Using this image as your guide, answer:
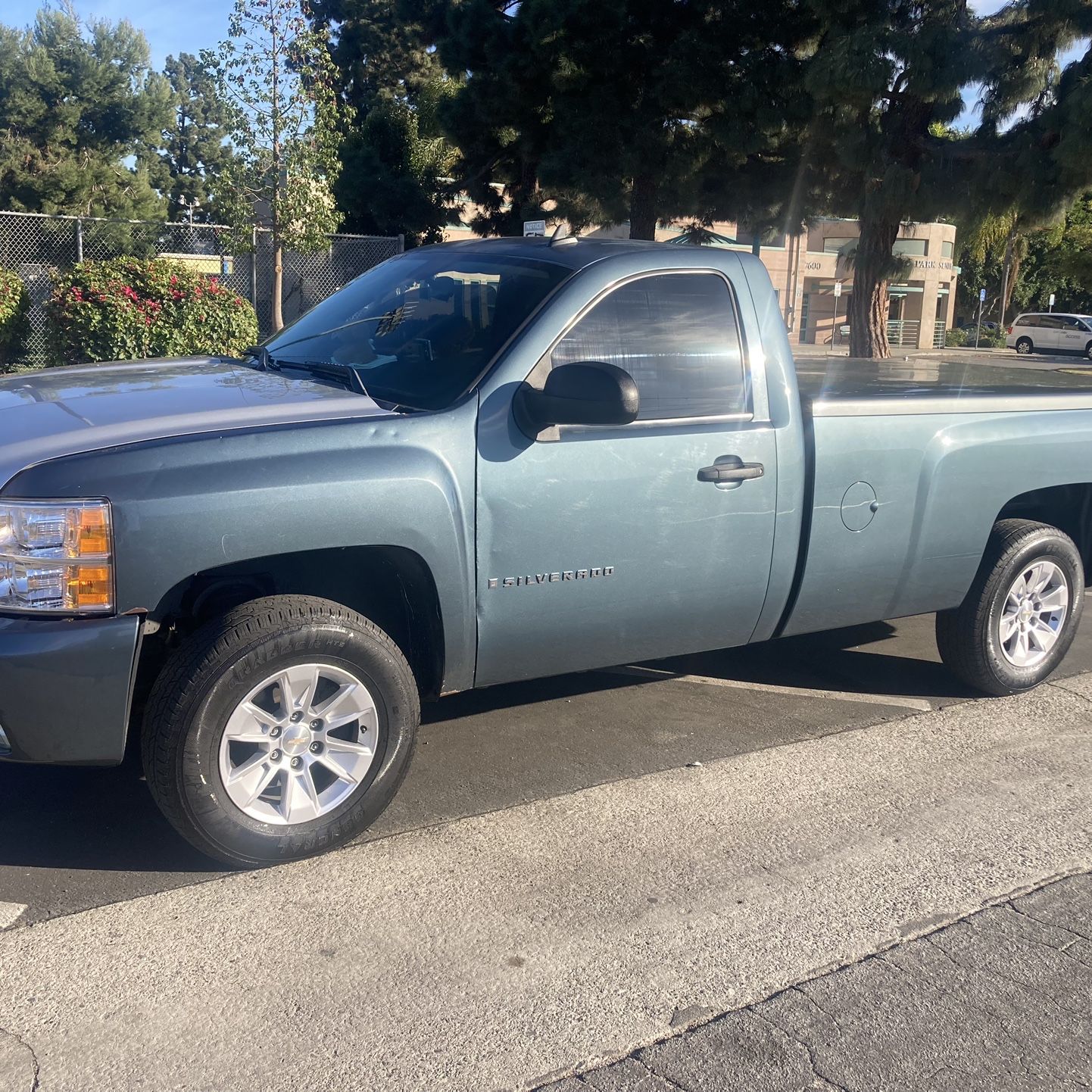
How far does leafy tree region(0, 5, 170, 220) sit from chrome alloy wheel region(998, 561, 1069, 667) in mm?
40236

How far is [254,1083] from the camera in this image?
8.50 feet

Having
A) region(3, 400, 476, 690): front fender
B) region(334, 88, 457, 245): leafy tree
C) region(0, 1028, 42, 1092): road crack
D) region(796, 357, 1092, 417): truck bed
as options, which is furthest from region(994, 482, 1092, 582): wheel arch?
region(334, 88, 457, 245): leafy tree

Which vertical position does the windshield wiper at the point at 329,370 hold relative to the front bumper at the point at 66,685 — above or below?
above

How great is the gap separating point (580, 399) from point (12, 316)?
10720 millimetres

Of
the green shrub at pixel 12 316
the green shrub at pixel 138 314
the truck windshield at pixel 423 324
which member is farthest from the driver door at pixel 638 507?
the green shrub at pixel 12 316

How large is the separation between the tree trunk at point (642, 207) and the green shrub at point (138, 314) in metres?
11.4

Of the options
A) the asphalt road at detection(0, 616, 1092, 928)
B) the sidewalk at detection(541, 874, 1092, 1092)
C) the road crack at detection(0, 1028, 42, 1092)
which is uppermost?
the asphalt road at detection(0, 616, 1092, 928)

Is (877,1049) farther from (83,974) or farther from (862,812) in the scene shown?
(83,974)

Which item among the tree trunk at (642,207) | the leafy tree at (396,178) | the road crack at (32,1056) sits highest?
the leafy tree at (396,178)

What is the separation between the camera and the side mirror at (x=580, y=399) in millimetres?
3764

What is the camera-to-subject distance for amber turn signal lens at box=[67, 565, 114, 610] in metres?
3.14

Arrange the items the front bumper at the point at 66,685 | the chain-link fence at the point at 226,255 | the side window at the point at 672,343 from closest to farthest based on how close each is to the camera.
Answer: the front bumper at the point at 66,685
the side window at the point at 672,343
the chain-link fence at the point at 226,255

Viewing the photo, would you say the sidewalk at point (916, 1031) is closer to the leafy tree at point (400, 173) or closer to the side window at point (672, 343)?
the side window at point (672, 343)

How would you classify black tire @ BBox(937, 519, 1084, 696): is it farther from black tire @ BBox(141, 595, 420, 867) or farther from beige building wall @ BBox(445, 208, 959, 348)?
beige building wall @ BBox(445, 208, 959, 348)
